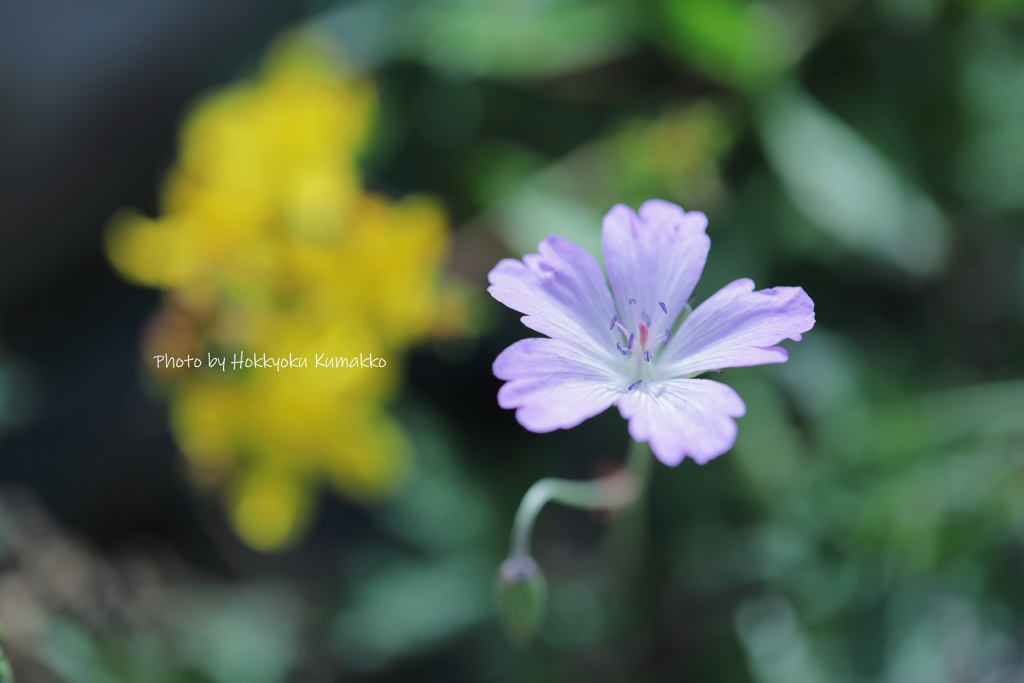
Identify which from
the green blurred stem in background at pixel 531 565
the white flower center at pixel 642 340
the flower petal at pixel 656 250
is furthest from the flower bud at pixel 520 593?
the flower petal at pixel 656 250

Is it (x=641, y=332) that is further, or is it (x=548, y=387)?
(x=641, y=332)

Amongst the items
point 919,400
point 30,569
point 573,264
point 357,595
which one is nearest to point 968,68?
point 919,400

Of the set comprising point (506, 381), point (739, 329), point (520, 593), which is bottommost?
point (520, 593)

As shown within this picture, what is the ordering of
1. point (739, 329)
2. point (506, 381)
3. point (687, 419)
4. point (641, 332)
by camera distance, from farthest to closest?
point (506, 381) → point (641, 332) → point (739, 329) → point (687, 419)

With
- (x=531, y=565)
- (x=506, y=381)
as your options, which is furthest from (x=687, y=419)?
(x=506, y=381)

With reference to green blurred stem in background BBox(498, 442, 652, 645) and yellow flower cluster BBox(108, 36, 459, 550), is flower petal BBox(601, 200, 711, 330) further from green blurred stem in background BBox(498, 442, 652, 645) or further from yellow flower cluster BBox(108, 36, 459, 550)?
yellow flower cluster BBox(108, 36, 459, 550)

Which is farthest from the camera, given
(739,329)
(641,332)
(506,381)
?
(506,381)

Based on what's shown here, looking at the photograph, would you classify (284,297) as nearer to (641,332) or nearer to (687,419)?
(641,332)
